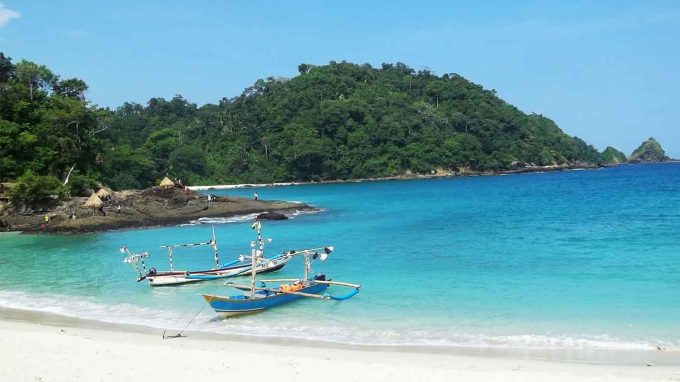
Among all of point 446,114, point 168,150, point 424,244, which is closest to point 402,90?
point 446,114

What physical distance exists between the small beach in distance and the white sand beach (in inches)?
2.6

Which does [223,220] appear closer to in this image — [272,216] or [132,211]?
[272,216]

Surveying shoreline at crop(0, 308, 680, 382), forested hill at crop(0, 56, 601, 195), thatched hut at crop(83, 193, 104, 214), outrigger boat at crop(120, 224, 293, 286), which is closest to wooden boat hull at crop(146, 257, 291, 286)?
outrigger boat at crop(120, 224, 293, 286)

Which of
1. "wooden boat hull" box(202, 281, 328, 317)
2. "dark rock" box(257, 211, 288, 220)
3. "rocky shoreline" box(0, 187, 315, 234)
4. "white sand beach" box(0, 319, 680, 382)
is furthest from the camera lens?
"dark rock" box(257, 211, 288, 220)

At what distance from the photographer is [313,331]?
1309 cm

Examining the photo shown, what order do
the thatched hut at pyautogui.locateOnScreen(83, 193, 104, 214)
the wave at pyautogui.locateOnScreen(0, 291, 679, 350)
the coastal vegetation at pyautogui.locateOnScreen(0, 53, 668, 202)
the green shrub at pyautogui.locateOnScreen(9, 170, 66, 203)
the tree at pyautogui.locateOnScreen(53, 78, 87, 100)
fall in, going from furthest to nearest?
1. the coastal vegetation at pyautogui.locateOnScreen(0, 53, 668, 202)
2. the tree at pyautogui.locateOnScreen(53, 78, 87, 100)
3. the thatched hut at pyautogui.locateOnScreen(83, 193, 104, 214)
4. the green shrub at pyautogui.locateOnScreen(9, 170, 66, 203)
5. the wave at pyautogui.locateOnScreen(0, 291, 679, 350)

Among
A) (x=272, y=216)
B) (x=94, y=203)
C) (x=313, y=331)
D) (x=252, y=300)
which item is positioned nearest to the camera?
(x=313, y=331)

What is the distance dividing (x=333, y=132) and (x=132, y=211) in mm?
76890

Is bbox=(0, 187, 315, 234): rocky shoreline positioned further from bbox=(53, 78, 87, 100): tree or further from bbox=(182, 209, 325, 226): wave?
bbox=(53, 78, 87, 100): tree

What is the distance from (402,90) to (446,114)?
15771 mm

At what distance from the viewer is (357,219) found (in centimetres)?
3997

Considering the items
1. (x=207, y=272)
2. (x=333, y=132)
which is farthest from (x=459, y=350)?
(x=333, y=132)

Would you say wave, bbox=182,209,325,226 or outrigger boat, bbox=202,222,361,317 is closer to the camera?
outrigger boat, bbox=202,222,361,317

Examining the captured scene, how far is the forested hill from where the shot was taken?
353ft
